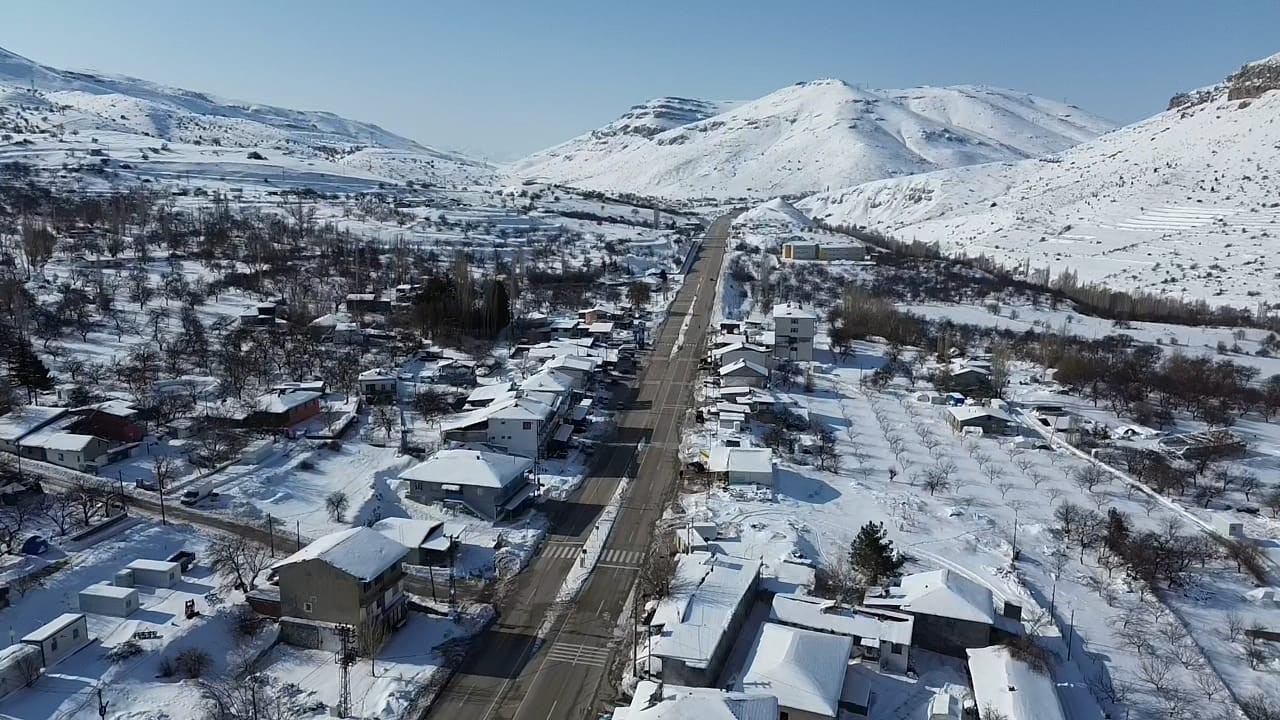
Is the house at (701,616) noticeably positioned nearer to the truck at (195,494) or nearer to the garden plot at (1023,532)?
the garden plot at (1023,532)

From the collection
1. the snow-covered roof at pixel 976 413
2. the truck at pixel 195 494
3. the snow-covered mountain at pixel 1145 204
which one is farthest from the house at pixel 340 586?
the snow-covered mountain at pixel 1145 204

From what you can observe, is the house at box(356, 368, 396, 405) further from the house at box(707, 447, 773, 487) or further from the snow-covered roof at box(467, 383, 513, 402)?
the house at box(707, 447, 773, 487)

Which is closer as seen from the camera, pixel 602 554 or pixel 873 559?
pixel 873 559

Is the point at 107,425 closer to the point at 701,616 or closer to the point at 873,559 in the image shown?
the point at 701,616

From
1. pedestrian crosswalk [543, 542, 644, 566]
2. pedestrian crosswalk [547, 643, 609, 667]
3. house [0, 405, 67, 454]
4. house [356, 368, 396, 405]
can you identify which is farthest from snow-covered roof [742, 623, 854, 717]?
house [0, 405, 67, 454]

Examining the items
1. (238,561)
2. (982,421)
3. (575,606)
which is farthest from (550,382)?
(982,421)

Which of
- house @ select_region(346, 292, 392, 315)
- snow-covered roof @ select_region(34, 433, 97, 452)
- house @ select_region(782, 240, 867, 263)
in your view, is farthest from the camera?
house @ select_region(782, 240, 867, 263)
